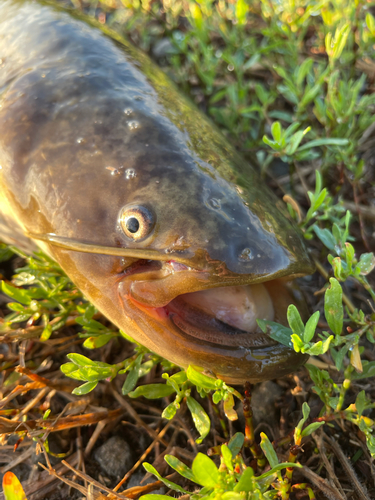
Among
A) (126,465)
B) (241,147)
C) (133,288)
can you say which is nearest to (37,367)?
(126,465)

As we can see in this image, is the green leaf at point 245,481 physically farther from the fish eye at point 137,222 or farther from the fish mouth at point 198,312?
the fish eye at point 137,222

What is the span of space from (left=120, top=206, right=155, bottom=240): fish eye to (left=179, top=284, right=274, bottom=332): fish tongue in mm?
296

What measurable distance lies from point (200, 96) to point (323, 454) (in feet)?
8.14

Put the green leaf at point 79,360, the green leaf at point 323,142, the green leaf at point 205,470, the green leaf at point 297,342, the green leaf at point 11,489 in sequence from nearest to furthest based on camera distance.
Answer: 1. the green leaf at point 205,470
2. the green leaf at point 11,489
3. the green leaf at point 297,342
4. the green leaf at point 79,360
5. the green leaf at point 323,142

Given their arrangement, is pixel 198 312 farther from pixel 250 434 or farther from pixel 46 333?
pixel 46 333

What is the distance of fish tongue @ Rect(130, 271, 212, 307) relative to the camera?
4.77 feet

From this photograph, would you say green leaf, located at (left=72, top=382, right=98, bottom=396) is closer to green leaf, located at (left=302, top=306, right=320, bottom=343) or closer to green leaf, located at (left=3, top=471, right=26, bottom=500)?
green leaf, located at (left=3, top=471, right=26, bottom=500)

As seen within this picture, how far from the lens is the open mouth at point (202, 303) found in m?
1.46

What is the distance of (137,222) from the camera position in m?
1.52

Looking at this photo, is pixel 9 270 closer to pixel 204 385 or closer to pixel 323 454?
pixel 204 385

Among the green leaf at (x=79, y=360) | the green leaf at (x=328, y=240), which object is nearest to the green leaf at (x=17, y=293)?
the green leaf at (x=79, y=360)

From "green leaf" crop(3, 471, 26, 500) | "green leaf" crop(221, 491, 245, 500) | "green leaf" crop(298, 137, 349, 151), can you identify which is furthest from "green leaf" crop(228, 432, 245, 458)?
"green leaf" crop(298, 137, 349, 151)

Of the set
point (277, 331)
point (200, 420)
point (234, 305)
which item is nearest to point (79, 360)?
point (200, 420)

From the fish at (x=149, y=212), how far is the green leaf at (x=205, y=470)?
0.40 meters
